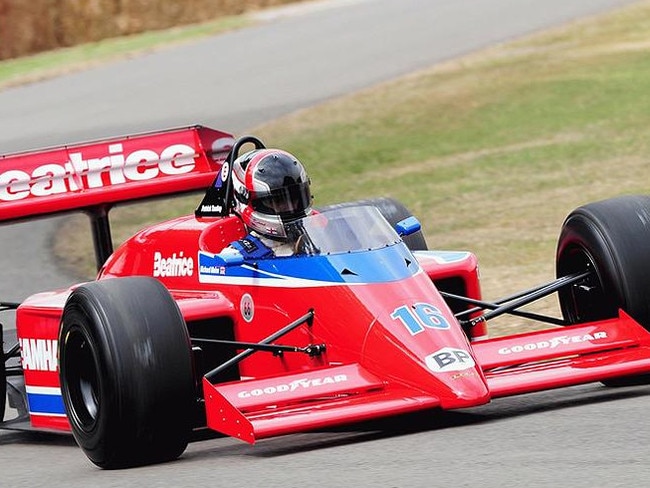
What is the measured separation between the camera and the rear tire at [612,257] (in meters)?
7.43

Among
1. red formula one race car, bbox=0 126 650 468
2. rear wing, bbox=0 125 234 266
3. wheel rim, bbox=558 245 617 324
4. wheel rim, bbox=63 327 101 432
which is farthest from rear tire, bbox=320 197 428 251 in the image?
wheel rim, bbox=63 327 101 432

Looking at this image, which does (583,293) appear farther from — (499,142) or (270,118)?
(270,118)

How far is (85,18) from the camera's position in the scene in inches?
1305

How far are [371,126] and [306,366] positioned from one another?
13.4 meters

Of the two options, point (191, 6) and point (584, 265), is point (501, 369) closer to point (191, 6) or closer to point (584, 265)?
point (584, 265)

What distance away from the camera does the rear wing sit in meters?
9.23

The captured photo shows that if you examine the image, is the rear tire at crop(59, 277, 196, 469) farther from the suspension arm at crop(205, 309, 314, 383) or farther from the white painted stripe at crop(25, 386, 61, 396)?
the white painted stripe at crop(25, 386, 61, 396)

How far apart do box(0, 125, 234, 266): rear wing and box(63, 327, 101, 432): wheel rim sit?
2.10 meters

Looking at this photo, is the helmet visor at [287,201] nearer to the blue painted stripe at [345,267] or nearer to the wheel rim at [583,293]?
the blue painted stripe at [345,267]

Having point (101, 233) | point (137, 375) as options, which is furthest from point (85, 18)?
point (137, 375)

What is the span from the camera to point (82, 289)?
704cm

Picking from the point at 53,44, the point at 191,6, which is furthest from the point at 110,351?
the point at 191,6

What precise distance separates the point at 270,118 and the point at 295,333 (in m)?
14.4

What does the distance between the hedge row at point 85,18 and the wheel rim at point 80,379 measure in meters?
24.6
